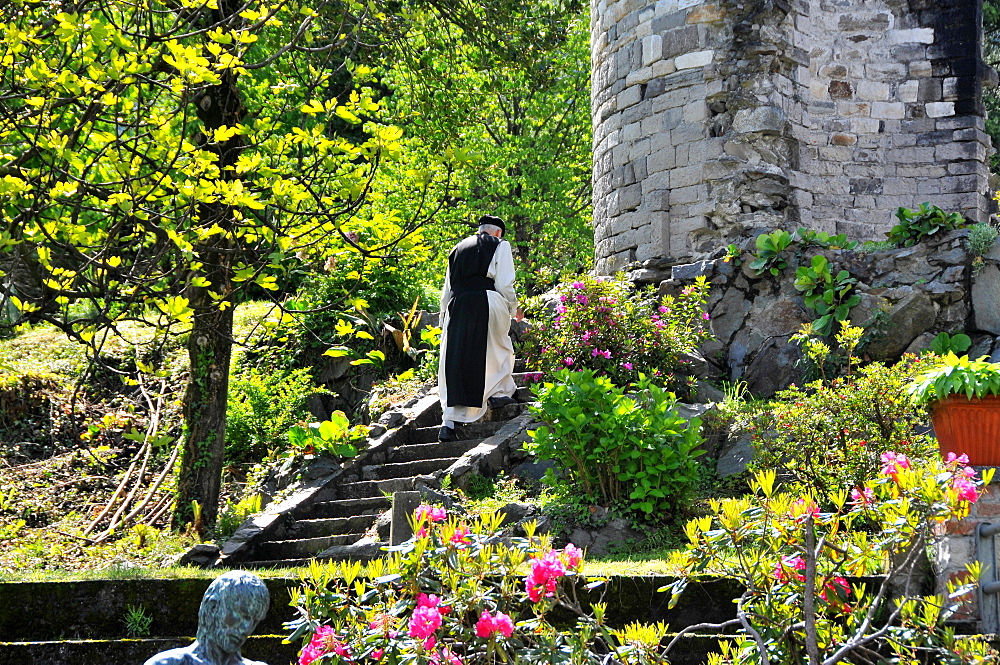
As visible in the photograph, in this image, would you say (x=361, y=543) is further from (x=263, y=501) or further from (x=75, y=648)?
(x=75, y=648)

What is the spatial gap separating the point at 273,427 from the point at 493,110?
8.58 metres

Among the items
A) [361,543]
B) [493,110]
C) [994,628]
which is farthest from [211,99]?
[493,110]

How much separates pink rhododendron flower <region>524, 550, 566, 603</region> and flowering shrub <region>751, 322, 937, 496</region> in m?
3.57

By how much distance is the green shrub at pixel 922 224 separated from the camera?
32.7 feet

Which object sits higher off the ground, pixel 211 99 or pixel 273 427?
pixel 211 99

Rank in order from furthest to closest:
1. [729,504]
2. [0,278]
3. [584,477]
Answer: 1. [584,477]
2. [0,278]
3. [729,504]

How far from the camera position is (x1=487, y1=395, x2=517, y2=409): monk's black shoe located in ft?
30.2

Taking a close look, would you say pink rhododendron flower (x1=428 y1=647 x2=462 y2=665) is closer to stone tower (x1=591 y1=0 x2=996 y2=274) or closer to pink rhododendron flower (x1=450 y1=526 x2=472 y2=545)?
pink rhododendron flower (x1=450 y1=526 x2=472 y2=545)

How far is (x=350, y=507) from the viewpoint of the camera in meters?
8.34

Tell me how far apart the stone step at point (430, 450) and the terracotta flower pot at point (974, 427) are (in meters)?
4.54

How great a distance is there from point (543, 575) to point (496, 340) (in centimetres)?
549

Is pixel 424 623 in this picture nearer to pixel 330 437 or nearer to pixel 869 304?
pixel 330 437

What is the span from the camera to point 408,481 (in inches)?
326

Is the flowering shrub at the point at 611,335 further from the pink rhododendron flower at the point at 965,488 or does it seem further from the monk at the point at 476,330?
the pink rhododendron flower at the point at 965,488
